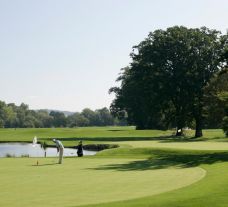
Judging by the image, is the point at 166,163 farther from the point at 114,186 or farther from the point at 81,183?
the point at 114,186

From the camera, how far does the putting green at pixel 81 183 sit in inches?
694

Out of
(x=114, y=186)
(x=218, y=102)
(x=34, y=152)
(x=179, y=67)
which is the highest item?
(x=179, y=67)

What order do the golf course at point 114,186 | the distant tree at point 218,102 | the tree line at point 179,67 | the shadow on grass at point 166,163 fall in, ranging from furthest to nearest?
the tree line at point 179,67, the distant tree at point 218,102, the shadow on grass at point 166,163, the golf course at point 114,186

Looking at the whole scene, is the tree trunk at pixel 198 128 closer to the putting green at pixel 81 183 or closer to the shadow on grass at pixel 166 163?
the shadow on grass at pixel 166 163

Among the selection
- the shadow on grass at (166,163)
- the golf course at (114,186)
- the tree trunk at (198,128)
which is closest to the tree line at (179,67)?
the tree trunk at (198,128)

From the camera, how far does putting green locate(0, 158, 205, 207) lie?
17620 mm

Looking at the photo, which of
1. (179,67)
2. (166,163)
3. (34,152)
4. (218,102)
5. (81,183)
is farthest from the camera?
(179,67)

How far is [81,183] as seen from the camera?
71.6ft

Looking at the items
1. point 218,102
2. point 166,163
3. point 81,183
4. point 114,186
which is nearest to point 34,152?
point 218,102

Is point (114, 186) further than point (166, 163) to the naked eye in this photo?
No

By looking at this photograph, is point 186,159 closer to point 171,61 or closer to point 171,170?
point 171,170

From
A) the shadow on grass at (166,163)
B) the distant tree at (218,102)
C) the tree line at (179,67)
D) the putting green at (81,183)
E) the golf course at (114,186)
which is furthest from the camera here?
the tree line at (179,67)

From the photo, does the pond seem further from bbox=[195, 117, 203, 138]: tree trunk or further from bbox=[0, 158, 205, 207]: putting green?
bbox=[195, 117, 203, 138]: tree trunk

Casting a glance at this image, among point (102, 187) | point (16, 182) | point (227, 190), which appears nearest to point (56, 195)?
point (102, 187)
